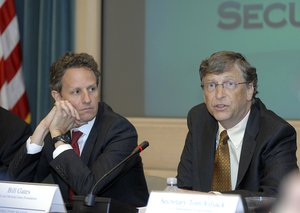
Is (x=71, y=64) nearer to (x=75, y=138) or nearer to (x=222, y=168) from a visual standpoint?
(x=75, y=138)

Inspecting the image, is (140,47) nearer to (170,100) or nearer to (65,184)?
(170,100)

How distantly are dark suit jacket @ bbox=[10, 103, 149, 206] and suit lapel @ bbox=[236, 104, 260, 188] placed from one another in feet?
1.74

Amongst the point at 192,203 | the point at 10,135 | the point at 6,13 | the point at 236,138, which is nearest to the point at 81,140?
the point at 10,135

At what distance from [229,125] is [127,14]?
191 cm

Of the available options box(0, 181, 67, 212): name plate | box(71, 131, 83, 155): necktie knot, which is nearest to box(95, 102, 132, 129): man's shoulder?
box(71, 131, 83, 155): necktie knot

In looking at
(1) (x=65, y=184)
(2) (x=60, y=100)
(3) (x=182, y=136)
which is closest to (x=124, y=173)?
(1) (x=65, y=184)

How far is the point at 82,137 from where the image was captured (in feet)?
10.2

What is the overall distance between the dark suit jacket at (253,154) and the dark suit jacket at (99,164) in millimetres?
255

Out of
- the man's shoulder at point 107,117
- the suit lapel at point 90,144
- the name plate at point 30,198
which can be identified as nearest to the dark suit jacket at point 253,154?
the man's shoulder at point 107,117

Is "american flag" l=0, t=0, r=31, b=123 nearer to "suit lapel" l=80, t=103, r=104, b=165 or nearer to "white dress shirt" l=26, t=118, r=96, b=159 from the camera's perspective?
"white dress shirt" l=26, t=118, r=96, b=159

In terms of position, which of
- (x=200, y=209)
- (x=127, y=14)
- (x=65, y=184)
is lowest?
(x=65, y=184)

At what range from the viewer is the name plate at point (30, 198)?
185cm

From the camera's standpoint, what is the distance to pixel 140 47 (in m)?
4.54

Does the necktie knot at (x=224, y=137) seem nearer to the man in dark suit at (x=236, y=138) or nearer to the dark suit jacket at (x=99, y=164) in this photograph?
the man in dark suit at (x=236, y=138)
